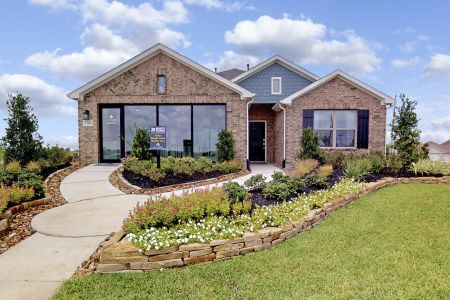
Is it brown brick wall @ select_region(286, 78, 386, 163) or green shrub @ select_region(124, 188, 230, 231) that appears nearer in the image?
green shrub @ select_region(124, 188, 230, 231)

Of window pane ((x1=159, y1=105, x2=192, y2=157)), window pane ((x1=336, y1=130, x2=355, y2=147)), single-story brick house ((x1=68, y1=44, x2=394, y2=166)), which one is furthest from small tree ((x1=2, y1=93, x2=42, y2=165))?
window pane ((x1=336, y1=130, x2=355, y2=147))

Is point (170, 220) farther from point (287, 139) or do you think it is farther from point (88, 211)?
point (287, 139)

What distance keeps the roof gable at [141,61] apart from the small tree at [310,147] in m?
3.05

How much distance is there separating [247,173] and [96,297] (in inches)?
374

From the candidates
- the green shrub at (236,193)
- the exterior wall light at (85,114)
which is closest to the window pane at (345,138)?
the green shrub at (236,193)

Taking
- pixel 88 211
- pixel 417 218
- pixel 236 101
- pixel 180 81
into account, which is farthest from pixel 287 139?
pixel 88 211

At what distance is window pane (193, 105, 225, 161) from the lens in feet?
47.9

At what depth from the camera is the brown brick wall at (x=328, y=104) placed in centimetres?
1484

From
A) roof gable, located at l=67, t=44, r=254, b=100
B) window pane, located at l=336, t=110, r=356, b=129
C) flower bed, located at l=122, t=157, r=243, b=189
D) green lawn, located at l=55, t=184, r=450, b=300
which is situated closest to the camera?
green lawn, located at l=55, t=184, r=450, b=300

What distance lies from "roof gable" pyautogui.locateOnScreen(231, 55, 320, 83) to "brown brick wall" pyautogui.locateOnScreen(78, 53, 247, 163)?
3949 millimetres

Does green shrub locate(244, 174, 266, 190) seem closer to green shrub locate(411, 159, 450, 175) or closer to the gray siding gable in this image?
green shrub locate(411, 159, 450, 175)

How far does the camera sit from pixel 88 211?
284 inches

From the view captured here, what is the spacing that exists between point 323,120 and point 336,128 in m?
0.74

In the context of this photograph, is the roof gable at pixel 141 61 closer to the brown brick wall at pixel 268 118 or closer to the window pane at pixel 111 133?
the window pane at pixel 111 133
